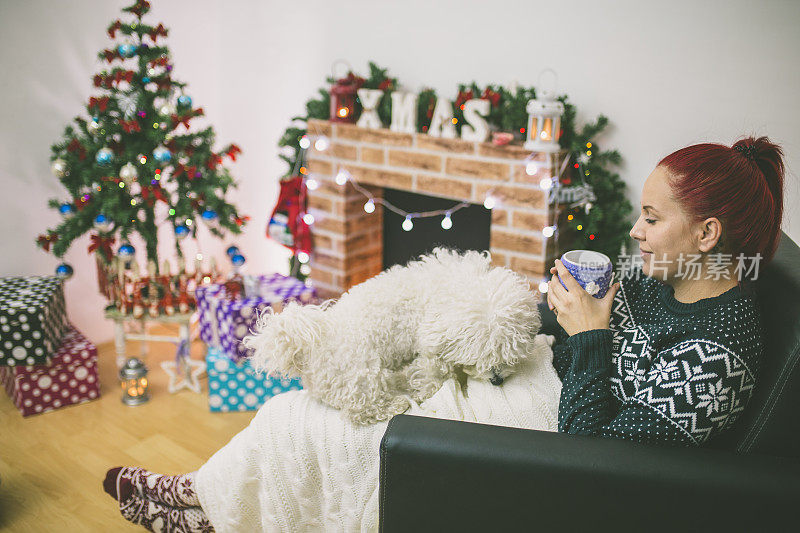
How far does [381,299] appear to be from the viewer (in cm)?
146

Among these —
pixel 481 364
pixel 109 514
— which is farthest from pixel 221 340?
pixel 481 364

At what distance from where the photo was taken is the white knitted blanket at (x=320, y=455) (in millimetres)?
1319

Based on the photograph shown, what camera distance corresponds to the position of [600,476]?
103cm

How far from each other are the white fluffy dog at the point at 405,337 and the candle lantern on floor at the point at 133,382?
4.02 feet

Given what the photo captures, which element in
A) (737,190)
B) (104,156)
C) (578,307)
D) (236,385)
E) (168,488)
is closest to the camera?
(737,190)

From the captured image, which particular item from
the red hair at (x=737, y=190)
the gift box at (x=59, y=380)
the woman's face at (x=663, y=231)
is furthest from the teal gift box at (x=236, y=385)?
the red hair at (x=737, y=190)

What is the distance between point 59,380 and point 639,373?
6.98 ft

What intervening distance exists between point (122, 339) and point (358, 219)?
1.14 metres

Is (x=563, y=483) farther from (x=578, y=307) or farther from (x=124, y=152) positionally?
(x=124, y=152)

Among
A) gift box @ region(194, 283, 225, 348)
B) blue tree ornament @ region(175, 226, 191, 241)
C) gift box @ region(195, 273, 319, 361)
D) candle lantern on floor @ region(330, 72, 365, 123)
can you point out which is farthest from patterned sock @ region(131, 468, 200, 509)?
candle lantern on floor @ region(330, 72, 365, 123)

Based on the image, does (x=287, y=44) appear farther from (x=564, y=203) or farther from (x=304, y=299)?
(x=564, y=203)

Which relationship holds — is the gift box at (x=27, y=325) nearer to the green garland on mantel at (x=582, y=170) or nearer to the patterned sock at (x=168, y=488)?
the patterned sock at (x=168, y=488)

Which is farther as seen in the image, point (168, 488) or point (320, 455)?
point (168, 488)

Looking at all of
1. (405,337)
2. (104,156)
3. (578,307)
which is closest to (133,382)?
(104,156)
